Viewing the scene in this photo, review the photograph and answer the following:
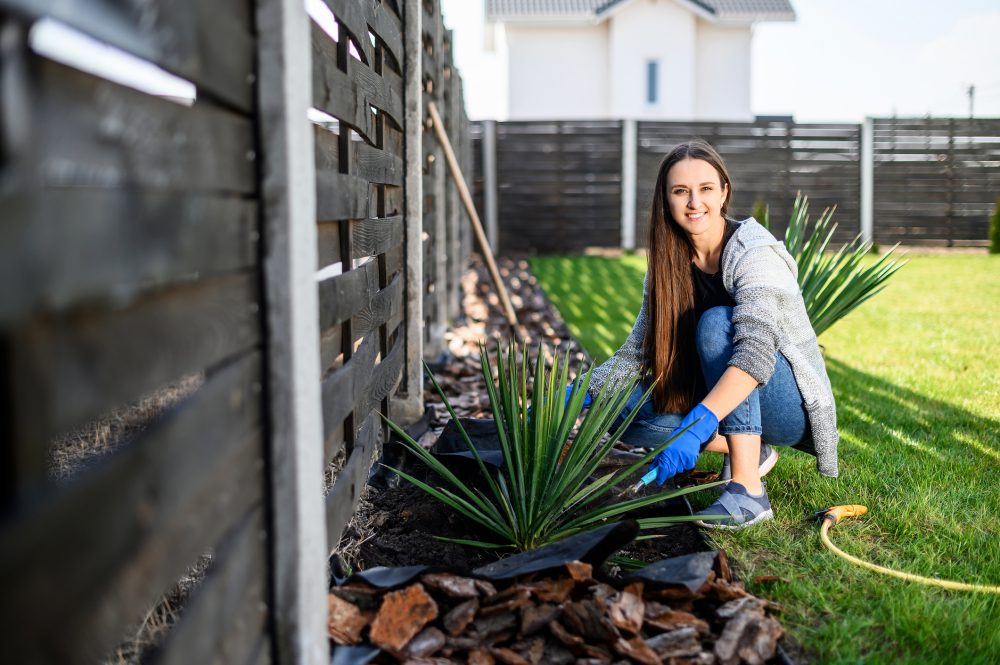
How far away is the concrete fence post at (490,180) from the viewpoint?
38.4ft

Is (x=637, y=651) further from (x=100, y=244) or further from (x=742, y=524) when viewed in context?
(x=100, y=244)

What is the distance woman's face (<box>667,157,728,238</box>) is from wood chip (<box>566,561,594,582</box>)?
48.2 inches

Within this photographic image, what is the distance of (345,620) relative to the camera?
1.76 m

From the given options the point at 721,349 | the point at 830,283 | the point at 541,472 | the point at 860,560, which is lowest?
the point at 860,560

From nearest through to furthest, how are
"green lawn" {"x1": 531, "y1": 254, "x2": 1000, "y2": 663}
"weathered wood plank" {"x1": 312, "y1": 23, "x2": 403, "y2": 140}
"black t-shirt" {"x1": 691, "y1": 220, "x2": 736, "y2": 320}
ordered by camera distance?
"weathered wood plank" {"x1": 312, "y1": 23, "x2": 403, "y2": 140}
"green lawn" {"x1": 531, "y1": 254, "x2": 1000, "y2": 663}
"black t-shirt" {"x1": 691, "y1": 220, "x2": 736, "y2": 320}

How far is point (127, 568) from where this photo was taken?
85 cm

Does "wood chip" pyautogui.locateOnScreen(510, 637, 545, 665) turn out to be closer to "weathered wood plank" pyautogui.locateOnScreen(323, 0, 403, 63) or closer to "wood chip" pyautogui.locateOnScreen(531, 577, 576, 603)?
→ "wood chip" pyautogui.locateOnScreen(531, 577, 576, 603)

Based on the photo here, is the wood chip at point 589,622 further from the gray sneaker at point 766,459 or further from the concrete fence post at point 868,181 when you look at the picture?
the concrete fence post at point 868,181

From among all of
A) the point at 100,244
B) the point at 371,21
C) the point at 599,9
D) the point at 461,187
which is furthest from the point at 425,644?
the point at 599,9

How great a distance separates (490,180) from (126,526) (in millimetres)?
11172

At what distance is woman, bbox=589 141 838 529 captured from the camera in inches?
95.7

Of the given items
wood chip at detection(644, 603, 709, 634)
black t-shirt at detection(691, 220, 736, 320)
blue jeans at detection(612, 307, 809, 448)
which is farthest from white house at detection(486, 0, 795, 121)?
wood chip at detection(644, 603, 709, 634)

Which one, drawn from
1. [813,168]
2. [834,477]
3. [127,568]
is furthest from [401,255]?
[813,168]

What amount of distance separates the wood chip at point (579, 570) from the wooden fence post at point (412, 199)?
1.58 metres
